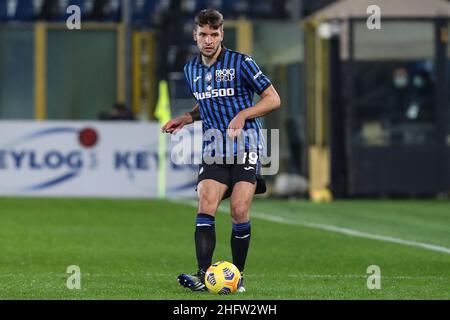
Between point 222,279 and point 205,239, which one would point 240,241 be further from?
point 222,279

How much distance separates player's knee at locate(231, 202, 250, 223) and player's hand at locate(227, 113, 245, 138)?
560mm

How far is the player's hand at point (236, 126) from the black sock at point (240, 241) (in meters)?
0.76

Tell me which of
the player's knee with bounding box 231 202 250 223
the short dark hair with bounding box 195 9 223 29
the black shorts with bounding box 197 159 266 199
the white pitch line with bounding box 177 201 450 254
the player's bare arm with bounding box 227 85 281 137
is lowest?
the white pitch line with bounding box 177 201 450 254

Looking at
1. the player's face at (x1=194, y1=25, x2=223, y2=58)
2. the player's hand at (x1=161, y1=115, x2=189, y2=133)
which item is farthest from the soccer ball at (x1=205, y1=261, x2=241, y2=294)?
the player's face at (x1=194, y1=25, x2=223, y2=58)

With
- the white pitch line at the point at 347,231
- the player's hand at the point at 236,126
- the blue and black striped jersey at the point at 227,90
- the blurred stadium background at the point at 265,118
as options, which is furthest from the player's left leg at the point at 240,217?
the blurred stadium background at the point at 265,118

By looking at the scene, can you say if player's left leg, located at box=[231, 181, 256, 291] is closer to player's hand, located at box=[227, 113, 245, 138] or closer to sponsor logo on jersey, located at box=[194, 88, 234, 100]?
player's hand, located at box=[227, 113, 245, 138]

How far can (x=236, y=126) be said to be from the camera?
456 inches

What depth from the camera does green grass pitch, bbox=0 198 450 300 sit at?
1201 cm

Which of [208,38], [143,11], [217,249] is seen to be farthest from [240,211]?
[143,11]

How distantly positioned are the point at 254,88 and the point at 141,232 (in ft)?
24.2

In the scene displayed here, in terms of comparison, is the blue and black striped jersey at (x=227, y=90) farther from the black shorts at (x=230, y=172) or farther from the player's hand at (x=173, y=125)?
the player's hand at (x=173, y=125)

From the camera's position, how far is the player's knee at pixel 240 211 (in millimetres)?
11844

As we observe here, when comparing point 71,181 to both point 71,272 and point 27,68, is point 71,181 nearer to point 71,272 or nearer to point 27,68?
point 27,68

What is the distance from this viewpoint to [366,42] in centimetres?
2809
